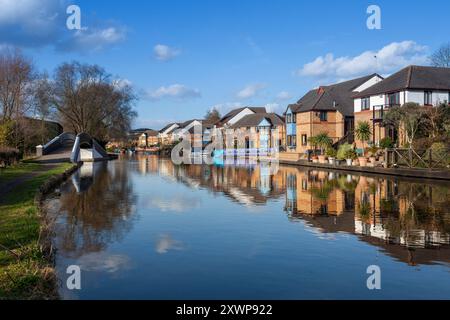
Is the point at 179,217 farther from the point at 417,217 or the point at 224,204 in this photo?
the point at 417,217

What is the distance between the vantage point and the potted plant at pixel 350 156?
36469 millimetres

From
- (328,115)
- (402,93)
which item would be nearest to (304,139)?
(328,115)

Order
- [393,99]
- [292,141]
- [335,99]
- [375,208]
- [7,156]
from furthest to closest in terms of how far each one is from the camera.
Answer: [292,141]
[335,99]
[393,99]
[7,156]
[375,208]

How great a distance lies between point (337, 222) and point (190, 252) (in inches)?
211

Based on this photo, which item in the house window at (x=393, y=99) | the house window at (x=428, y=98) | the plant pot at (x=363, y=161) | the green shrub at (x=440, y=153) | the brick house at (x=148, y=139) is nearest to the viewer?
the green shrub at (x=440, y=153)

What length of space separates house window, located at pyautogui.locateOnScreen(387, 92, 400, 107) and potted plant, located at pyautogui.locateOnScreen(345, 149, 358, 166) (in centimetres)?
643

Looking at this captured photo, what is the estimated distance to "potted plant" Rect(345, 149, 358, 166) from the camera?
36.5 metres

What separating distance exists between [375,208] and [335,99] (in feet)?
132

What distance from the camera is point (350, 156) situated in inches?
1457

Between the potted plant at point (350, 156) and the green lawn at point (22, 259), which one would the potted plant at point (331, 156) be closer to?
the potted plant at point (350, 156)

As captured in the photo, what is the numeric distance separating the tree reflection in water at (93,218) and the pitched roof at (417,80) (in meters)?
26.8

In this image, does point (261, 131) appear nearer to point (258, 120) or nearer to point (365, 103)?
point (258, 120)

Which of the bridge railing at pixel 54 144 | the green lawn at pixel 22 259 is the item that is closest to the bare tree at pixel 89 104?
the bridge railing at pixel 54 144

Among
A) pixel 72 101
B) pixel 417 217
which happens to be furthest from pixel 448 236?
pixel 72 101
